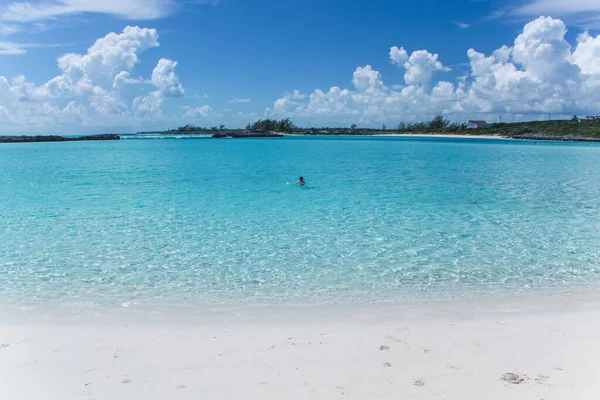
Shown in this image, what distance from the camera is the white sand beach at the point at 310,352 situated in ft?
15.6

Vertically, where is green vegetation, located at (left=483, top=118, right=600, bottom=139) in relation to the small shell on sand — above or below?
above

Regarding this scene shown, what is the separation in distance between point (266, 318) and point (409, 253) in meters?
5.22

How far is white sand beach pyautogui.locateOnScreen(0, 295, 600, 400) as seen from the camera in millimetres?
4758

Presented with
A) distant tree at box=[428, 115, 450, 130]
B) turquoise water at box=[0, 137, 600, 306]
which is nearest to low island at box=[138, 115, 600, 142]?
distant tree at box=[428, 115, 450, 130]

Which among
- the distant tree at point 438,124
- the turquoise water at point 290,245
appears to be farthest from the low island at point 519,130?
the turquoise water at point 290,245

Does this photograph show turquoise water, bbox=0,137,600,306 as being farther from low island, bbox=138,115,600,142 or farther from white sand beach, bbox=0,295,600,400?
low island, bbox=138,115,600,142

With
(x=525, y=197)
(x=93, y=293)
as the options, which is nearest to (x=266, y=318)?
(x=93, y=293)

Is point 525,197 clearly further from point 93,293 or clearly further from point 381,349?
point 93,293

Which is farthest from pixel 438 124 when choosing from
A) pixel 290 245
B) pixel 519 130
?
pixel 290 245

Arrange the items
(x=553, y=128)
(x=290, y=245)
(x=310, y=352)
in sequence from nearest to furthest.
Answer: (x=310, y=352) → (x=290, y=245) → (x=553, y=128)

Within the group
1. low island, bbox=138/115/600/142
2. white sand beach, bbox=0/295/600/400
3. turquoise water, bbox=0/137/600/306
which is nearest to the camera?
white sand beach, bbox=0/295/600/400

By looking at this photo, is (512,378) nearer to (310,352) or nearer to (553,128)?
(310,352)

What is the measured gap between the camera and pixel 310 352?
569 centimetres

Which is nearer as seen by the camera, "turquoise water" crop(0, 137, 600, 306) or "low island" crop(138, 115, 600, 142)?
"turquoise water" crop(0, 137, 600, 306)
